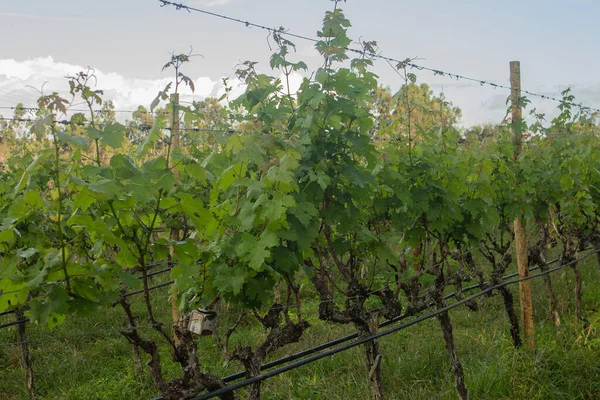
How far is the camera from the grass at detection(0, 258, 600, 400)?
5214mm

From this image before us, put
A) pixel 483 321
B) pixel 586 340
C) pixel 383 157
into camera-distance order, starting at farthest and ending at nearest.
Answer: pixel 483 321 → pixel 586 340 → pixel 383 157

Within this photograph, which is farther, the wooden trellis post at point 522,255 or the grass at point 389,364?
the wooden trellis post at point 522,255

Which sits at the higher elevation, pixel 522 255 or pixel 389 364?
pixel 522 255

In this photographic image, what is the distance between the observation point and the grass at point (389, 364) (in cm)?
521

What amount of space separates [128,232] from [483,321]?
6.13 metres

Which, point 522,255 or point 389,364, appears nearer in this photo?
point 389,364

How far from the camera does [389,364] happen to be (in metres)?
5.94

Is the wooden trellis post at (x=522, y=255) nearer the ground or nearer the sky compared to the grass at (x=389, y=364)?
nearer the sky

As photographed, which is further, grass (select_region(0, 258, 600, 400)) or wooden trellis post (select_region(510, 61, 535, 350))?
wooden trellis post (select_region(510, 61, 535, 350))

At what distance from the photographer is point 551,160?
6.91 meters

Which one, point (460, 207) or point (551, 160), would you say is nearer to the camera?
point (460, 207)

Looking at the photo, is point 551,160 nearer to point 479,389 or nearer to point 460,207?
point 460,207

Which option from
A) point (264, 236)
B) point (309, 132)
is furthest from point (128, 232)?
point (309, 132)

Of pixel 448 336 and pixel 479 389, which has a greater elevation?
pixel 448 336
